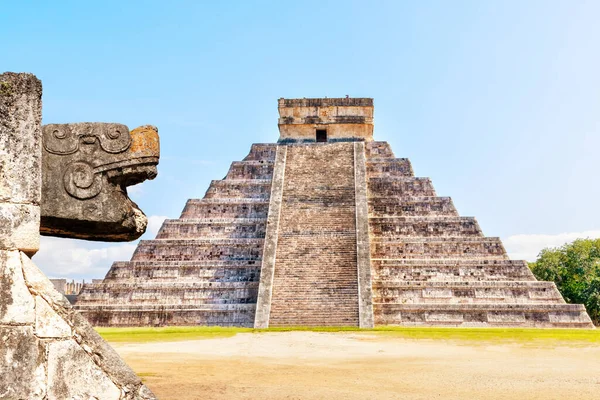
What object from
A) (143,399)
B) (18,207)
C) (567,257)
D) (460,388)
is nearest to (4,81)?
(18,207)

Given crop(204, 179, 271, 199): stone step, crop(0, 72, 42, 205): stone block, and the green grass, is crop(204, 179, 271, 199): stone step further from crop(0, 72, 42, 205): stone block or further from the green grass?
crop(0, 72, 42, 205): stone block

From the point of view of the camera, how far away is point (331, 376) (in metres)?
8.39

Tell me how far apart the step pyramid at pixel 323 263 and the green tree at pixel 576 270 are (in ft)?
30.2

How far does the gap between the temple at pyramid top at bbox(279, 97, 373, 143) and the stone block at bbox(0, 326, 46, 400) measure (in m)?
26.8

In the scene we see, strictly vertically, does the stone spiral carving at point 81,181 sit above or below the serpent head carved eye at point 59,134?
below

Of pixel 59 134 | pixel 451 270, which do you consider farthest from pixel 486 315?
pixel 59 134

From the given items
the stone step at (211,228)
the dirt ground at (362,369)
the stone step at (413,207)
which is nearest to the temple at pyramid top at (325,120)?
the stone step at (413,207)

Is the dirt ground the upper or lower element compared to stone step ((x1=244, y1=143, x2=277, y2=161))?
lower

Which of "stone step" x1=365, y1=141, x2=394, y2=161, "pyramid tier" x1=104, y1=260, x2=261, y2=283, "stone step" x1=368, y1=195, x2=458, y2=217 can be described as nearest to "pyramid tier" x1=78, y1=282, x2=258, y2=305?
"pyramid tier" x1=104, y1=260, x2=261, y2=283

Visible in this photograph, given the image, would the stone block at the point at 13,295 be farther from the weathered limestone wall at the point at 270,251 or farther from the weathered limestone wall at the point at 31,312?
the weathered limestone wall at the point at 270,251

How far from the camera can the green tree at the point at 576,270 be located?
2845 cm

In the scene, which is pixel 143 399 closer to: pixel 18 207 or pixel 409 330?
pixel 18 207

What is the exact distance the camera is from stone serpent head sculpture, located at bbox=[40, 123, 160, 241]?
328 cm

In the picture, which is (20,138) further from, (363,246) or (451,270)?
(451,270)
